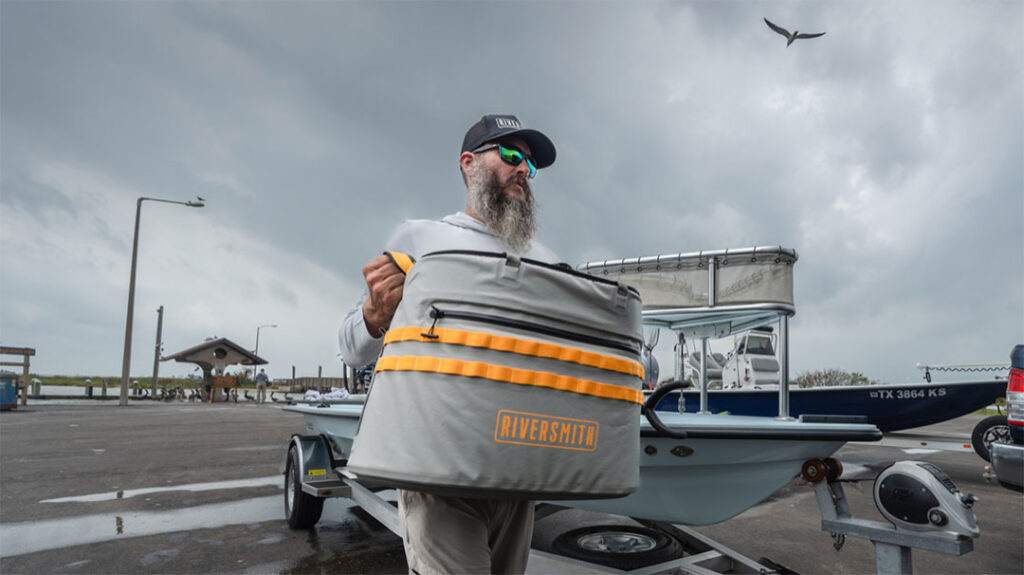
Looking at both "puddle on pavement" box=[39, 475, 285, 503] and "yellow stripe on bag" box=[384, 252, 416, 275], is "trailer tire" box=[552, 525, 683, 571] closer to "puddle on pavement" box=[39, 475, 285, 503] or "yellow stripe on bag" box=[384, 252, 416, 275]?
"yellow stripe on bag" box=[384, 252, 416, 275]

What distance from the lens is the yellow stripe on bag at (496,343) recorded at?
116 centimetres

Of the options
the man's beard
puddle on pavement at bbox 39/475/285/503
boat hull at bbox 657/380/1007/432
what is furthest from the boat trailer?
boat hull at bbox 657/380/1007/432

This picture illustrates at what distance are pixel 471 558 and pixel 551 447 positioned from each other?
0.39 meters

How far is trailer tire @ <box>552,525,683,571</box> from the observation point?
3.12m

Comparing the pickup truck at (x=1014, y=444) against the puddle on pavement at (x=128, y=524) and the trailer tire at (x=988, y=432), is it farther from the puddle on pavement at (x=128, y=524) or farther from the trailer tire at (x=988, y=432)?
the puddle on pavement at (x=128, y=524)

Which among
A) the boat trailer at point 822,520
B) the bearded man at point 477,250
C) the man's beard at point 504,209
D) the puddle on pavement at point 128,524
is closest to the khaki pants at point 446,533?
the bearded man at point 477,250

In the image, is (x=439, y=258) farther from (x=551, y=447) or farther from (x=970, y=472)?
(x=970, y=472)

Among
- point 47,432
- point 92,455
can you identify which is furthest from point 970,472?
point 47,432

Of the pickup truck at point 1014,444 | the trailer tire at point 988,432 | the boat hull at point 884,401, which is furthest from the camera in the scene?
the boat hull at point 884,401

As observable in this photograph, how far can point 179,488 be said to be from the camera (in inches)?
254

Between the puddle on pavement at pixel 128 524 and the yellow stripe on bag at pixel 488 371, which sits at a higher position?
the yellow stripe on bag at pixel 488 371

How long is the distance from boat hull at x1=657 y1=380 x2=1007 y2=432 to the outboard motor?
6752 millimetres

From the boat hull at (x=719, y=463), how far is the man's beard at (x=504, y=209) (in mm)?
1260

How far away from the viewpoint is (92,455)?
28.9 ft
